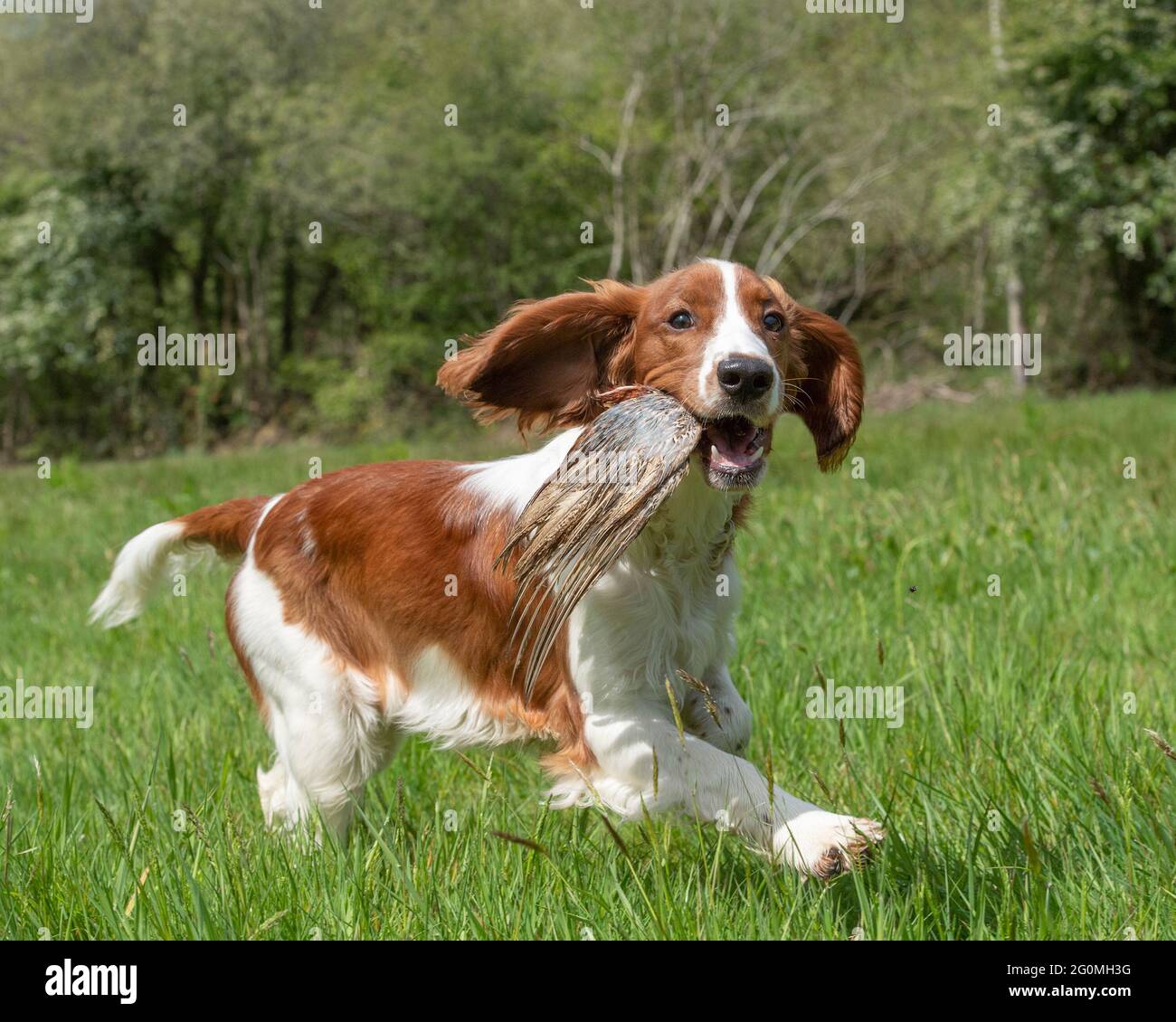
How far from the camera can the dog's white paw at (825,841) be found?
7.70 ft

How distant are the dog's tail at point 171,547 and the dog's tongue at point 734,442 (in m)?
1.63

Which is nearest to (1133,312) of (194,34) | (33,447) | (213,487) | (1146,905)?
(213,487)

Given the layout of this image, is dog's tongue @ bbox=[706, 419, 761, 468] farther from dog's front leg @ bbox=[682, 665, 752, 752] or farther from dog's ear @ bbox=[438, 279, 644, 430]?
dog's front leg @ bbox=[682, 665, 752, 752]

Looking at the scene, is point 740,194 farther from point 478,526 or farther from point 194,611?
point 478,526

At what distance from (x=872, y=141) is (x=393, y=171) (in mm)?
9498

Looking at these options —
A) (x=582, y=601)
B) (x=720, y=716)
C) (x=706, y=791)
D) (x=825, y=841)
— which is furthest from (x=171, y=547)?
(x=825, y=841)

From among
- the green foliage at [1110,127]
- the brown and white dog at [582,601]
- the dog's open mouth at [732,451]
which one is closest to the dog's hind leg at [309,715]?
the brown and white dog at [582,601]

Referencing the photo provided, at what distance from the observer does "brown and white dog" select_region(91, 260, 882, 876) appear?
268 cm

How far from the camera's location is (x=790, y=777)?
3.25 m

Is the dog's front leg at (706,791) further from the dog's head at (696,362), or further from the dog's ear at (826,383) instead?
the dog's ear at (826,383)

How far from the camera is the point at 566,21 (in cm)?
2381

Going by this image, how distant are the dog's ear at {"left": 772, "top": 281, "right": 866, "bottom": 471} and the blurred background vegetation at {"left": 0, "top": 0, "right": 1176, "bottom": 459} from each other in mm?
16536

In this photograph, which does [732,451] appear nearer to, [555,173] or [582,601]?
[582,601]

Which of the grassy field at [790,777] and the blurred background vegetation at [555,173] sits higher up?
the blurred background vegetation at [555,173]
